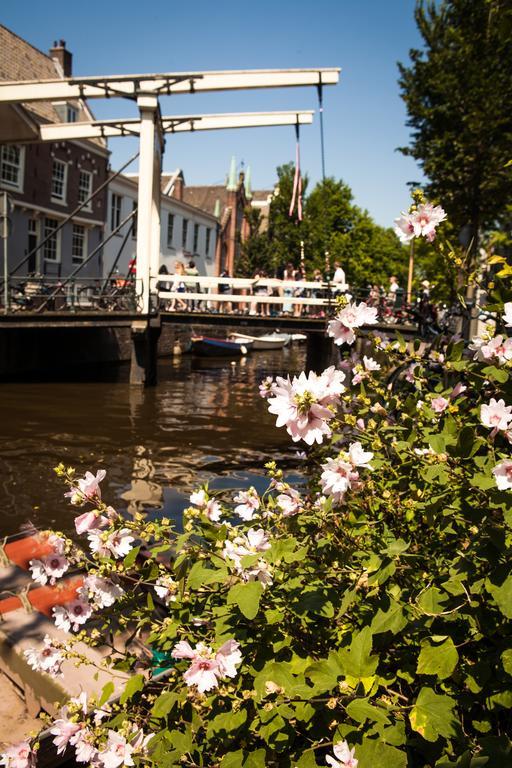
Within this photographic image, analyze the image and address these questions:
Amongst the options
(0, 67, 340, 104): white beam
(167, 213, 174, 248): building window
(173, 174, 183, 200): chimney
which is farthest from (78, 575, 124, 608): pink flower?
(173, 174, 183, 200): chimney

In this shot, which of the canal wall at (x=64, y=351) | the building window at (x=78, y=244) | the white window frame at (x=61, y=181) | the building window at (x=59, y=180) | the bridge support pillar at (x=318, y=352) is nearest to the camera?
the canal wall at (x=64, y=351)

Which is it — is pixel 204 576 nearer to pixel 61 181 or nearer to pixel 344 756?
pixel 344 756

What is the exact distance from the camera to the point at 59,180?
2852 cm

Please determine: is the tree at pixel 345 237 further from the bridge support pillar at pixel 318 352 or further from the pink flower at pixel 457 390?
the pink flower at pixel 457 390

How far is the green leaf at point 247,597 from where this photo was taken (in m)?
1.59

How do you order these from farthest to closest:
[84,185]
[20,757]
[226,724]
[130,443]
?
1. [84,185]
2. [130,443]
3. [20,757]
4. [226,724]

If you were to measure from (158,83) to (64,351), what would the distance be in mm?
11059

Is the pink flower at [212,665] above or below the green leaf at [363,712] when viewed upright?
below

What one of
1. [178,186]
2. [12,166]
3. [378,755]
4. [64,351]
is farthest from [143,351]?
[178,186]

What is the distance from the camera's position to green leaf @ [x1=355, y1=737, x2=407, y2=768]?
4.73 feet

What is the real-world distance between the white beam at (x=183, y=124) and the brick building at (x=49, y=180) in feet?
21.3

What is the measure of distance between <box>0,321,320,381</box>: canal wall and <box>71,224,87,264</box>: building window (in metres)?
4.65

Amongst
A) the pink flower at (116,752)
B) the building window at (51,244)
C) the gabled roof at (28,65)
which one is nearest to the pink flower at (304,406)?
the pink flower at (116,752)

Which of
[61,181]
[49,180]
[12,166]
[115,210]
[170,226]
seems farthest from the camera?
[170,226]
